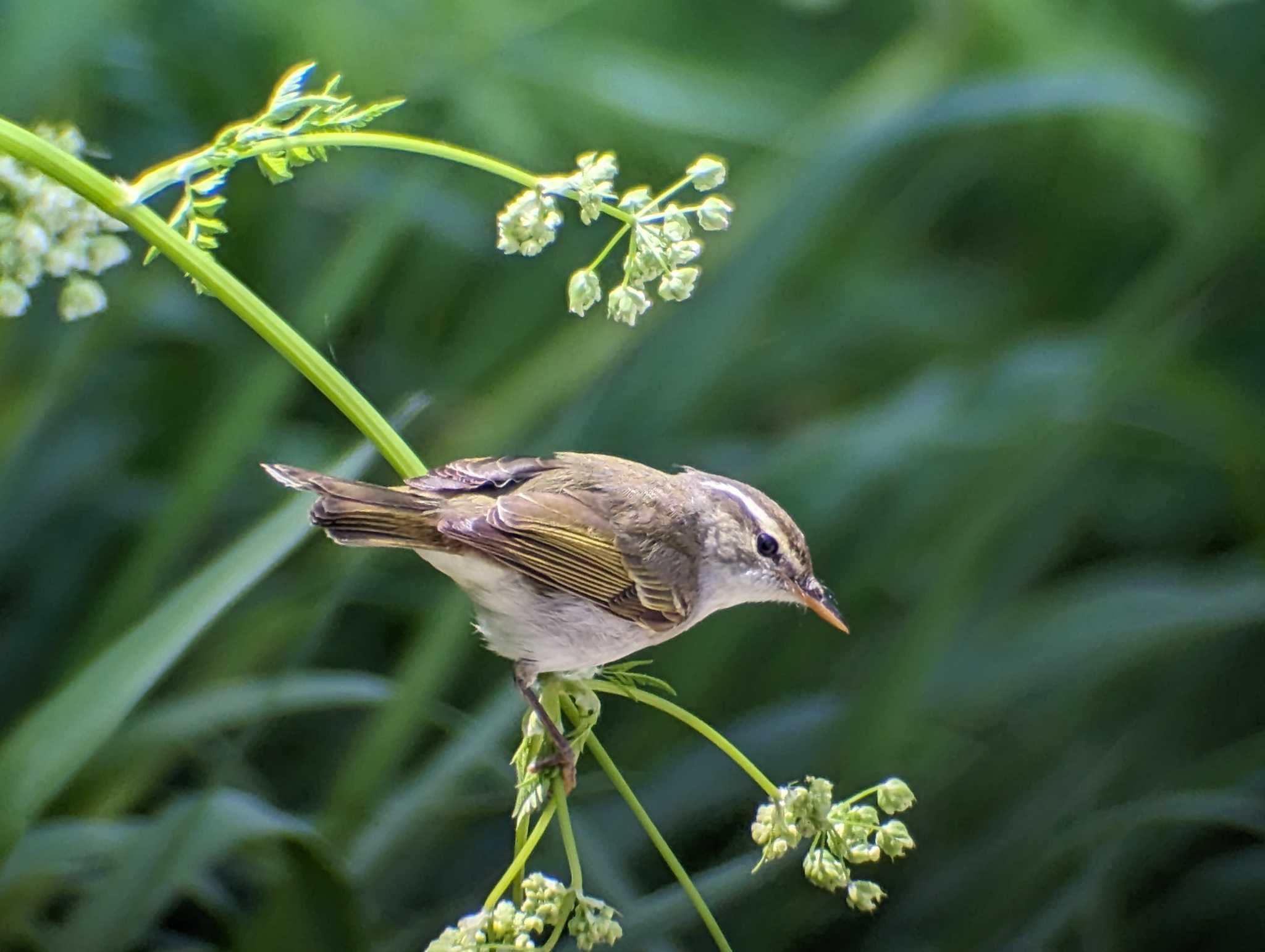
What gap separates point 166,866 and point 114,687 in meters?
0.20

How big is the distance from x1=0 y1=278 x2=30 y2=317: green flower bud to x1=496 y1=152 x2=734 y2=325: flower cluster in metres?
0.22

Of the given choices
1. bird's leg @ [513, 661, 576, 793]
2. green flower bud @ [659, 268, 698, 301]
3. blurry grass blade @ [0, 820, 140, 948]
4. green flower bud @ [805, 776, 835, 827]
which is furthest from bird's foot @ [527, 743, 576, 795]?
blurry grass blade @ [0, 820, 140, 948]

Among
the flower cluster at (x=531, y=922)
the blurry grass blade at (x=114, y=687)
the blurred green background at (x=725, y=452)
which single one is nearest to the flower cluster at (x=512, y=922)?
the flower cluster at (x=531, y=922)

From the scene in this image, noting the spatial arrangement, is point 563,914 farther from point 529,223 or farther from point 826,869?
point 529,223

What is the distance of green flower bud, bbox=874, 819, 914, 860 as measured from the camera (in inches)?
20.8

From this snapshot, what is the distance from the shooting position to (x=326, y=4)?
1320 millimetres

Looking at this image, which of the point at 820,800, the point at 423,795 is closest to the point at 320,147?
the point at 820,800

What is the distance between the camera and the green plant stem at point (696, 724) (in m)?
0.55

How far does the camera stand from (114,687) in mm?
687

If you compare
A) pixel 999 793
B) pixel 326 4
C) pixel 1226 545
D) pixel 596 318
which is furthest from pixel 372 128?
pixel 1226 545

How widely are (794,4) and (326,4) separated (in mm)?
574

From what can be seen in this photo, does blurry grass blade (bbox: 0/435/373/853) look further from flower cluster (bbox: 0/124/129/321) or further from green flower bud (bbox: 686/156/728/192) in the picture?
green flower bud (bbox: 686/156/728/192)

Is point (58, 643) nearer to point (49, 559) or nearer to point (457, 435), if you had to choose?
point (49, 559)

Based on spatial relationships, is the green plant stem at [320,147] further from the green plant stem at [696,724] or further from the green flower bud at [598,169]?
the green plant stem at [696,724]
